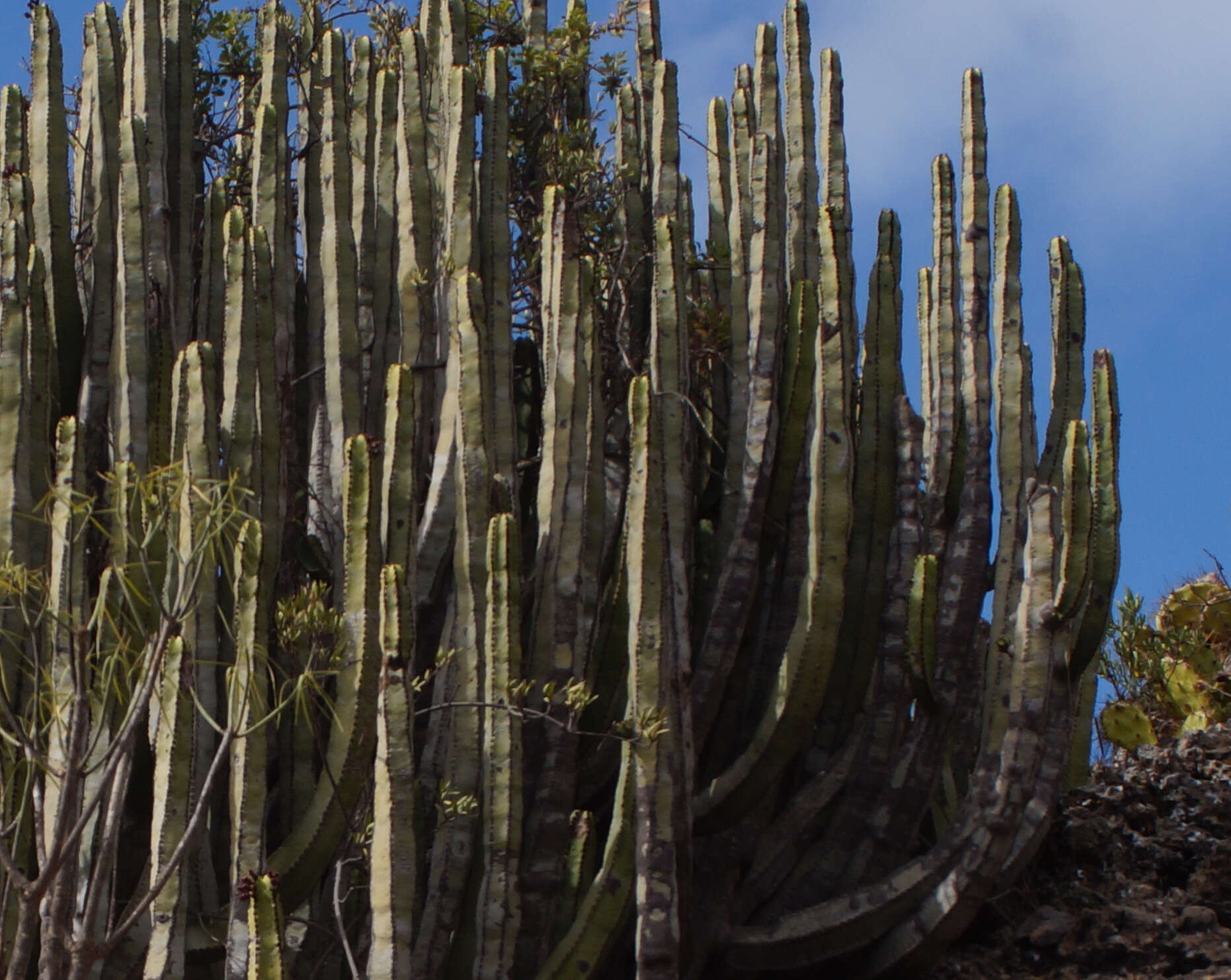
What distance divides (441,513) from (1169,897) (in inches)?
119

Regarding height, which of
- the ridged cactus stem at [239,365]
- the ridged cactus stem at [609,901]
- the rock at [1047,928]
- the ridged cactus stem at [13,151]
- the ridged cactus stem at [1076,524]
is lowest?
the rock at [1047,928]

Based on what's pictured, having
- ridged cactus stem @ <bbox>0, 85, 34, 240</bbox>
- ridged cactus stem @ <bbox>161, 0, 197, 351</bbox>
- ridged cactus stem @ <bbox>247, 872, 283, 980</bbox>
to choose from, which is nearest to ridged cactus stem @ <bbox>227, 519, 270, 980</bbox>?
ridged cactus stem @ <bbox>247, 872, 283, 980</bbox>

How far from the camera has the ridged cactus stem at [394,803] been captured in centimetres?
410

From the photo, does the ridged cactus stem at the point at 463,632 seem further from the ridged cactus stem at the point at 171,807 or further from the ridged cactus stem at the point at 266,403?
the ridged cactus stem at the point at 171,807

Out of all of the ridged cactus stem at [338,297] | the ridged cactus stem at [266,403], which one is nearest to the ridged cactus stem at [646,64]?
the ridged cactus stem at [338,297]

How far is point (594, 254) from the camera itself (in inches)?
258

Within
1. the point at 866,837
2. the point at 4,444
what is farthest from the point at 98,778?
the point at 866,837

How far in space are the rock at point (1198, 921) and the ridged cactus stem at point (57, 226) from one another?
166 inches

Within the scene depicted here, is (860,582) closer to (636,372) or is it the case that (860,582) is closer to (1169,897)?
A: (636,372)

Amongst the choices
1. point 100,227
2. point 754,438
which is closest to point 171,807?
point 100,227

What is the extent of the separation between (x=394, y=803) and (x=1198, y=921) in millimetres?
3040

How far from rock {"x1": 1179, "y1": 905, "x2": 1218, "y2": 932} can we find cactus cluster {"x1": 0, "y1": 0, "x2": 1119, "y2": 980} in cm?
72

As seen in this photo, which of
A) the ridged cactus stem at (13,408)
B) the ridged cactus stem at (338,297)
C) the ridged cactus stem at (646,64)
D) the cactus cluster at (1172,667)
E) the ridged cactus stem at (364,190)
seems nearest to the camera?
the ridged cactus stem at (13,408)

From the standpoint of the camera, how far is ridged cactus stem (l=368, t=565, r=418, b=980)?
410 cm
